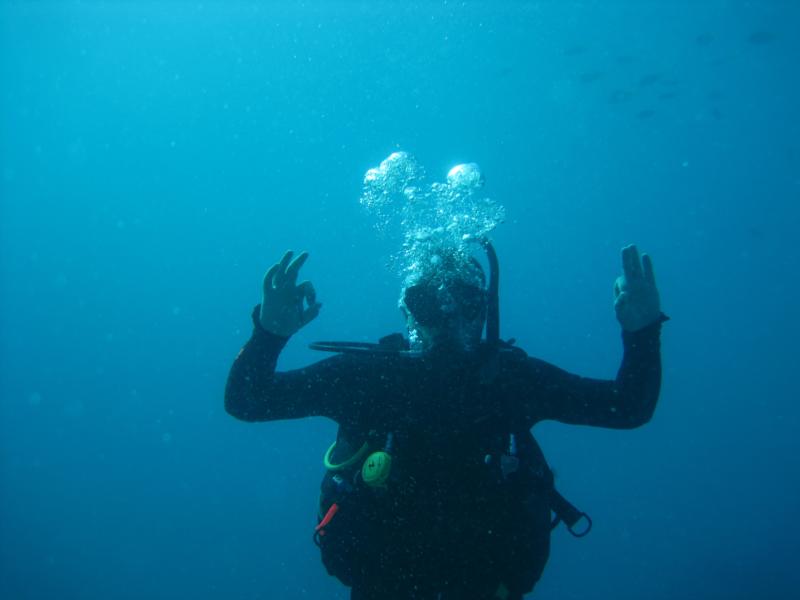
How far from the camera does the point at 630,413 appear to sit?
314cm

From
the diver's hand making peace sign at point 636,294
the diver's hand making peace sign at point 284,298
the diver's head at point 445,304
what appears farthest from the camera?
the diver's hand making peace sign at point 636,294

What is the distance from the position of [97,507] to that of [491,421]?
51.7m

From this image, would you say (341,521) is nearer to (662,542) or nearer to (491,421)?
(491,421)

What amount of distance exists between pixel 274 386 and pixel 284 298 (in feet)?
1.67

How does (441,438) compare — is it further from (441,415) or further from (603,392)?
(603,392)

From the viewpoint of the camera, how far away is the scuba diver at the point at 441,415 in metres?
2.67

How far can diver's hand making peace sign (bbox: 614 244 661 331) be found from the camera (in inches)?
127

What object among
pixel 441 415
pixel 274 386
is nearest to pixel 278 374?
pixel 274 386

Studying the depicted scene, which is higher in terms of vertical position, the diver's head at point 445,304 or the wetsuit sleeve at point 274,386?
the diver's head at point 445,304

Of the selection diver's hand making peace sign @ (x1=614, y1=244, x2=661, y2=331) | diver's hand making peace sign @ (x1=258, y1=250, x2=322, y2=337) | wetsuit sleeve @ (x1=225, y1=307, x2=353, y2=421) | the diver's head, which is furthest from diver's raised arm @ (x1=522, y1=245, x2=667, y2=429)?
diver's hand making peace sign @ (x1=258, y1=250, x2=322, y2=337)

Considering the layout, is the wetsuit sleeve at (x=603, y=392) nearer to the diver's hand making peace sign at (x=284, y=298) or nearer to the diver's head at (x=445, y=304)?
the diver's head at (x=445, y=304)

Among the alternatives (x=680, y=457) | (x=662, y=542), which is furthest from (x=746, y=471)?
(x=662, y=542)

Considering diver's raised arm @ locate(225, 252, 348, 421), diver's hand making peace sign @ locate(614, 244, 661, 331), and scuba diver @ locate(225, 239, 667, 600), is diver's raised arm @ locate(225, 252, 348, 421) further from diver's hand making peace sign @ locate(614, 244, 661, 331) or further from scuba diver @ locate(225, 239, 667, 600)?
diver's hand making peace sign @ locate(614, 244, 661, 331)

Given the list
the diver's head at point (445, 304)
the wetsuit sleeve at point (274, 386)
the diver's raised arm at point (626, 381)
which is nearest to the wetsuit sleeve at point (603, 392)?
the diver's raised arm at point (626, 381)
